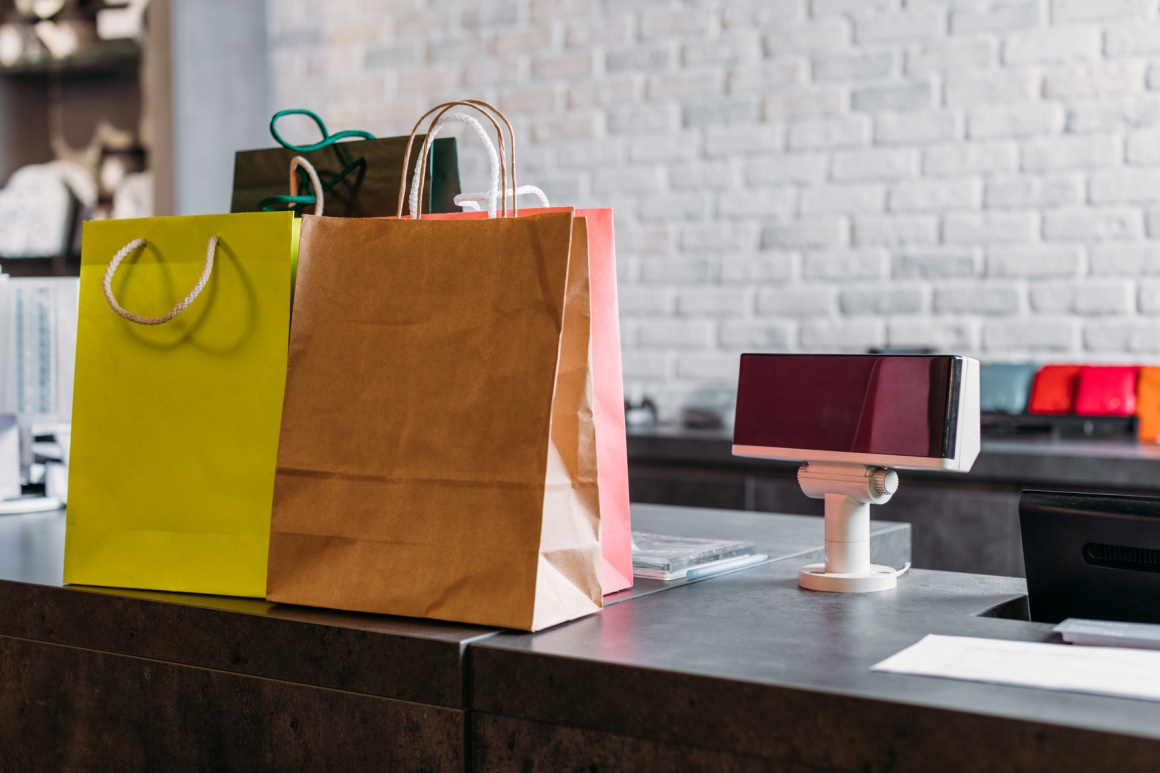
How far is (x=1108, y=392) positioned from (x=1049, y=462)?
423mm

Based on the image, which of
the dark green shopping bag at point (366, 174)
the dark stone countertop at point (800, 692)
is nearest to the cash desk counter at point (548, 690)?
the dark stone countertop at point (800, 692)

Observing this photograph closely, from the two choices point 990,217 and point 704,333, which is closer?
point 990,217

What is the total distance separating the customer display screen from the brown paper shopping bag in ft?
0.69

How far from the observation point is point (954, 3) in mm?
2676

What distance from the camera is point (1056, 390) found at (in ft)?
8.12

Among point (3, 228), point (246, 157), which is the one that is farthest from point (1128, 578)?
point (3, 228)

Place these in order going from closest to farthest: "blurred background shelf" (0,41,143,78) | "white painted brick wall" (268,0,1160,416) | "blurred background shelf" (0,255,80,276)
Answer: "white painted brick wall" (268,0,1160,416), "blurred background shelf" (0,41,143,78), "blurred background shelf" (0,255,80,276)

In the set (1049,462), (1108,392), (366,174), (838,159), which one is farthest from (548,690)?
(838,159)

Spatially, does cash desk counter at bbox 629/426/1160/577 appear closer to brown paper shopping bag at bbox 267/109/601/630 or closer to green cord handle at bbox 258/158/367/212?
green cord handle at bbox 258/158/367/212

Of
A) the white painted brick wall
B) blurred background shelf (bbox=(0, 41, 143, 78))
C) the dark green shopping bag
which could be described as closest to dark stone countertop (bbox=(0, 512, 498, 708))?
the dark green shopping bag

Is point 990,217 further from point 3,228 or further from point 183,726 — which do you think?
point 3,228

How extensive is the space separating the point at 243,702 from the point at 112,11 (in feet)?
9.59

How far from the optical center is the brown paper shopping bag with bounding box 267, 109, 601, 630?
0.85 meters

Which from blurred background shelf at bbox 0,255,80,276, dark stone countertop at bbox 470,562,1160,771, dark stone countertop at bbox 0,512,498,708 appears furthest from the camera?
blurred background shelf at bbox 0,255,80,276
